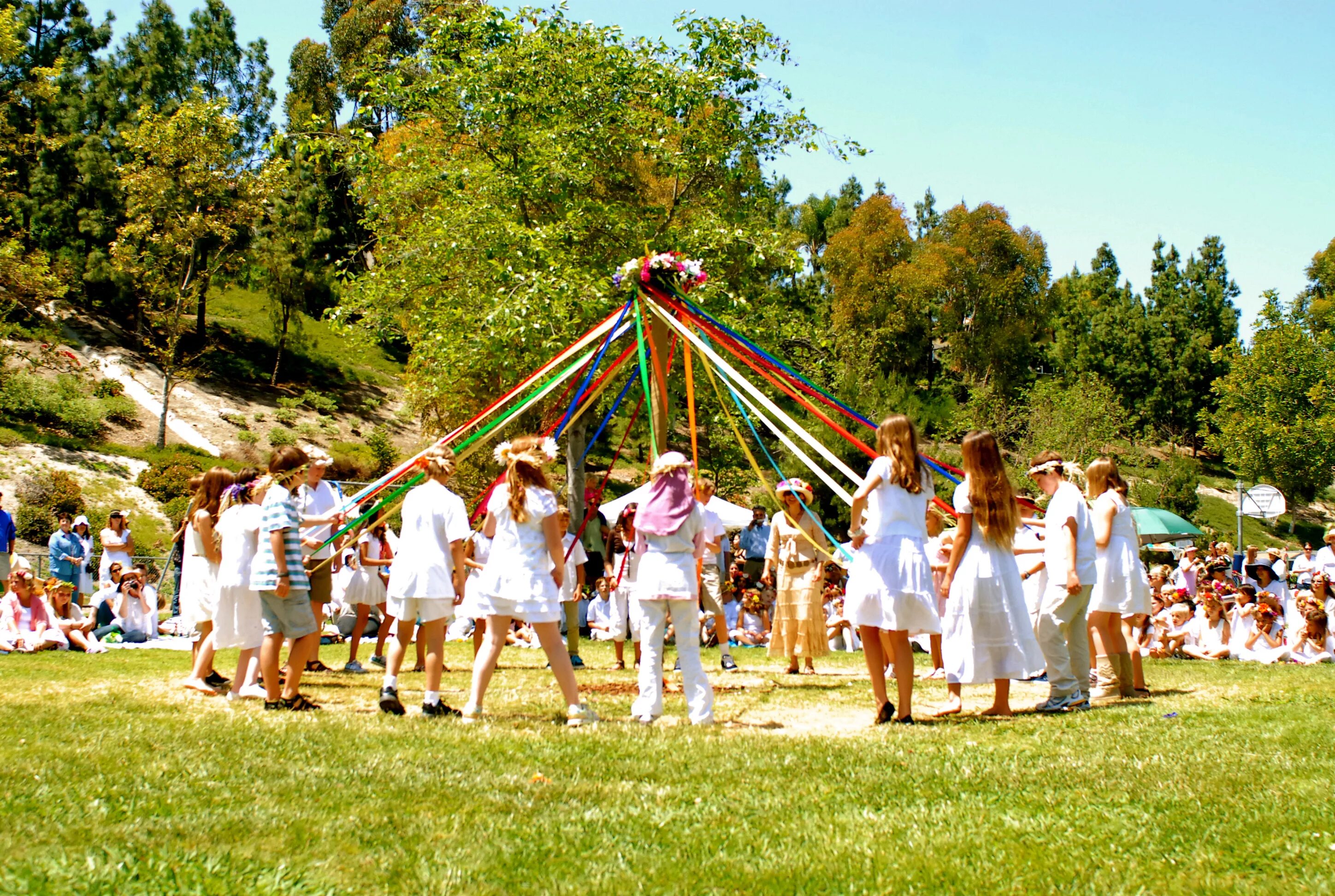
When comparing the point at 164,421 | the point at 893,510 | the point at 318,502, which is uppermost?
the point at 164,421

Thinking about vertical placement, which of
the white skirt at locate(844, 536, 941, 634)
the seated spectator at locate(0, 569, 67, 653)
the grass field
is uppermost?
the white skirt at locate(844, 536, 941, 634)

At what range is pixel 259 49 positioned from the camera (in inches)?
1794

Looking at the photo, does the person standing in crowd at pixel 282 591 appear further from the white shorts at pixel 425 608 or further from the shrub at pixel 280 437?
the shrub at pixel 280 437

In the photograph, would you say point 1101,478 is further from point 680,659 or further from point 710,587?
point 710,587

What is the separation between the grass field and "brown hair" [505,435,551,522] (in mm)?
1230

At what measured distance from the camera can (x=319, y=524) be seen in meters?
7.60

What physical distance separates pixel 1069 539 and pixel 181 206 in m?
27.9

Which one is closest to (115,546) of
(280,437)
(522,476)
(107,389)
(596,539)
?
(596,539)

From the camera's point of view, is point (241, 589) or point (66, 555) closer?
point (241, 589)

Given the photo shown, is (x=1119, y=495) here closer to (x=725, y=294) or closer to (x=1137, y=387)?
(x=725, y=294)

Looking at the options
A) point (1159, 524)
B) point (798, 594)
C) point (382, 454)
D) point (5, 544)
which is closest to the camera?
point (798, 594)

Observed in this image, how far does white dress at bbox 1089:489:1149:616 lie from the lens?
7121 mm

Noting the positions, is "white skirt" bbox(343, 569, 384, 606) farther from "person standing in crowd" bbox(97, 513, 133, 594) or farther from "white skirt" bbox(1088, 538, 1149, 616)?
"white skirt" bbox(1088, 538, 1149, 616)

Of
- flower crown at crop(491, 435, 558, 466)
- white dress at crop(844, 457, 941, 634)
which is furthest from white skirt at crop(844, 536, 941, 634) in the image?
flower crown at crop(491, 435, 558, 466)
